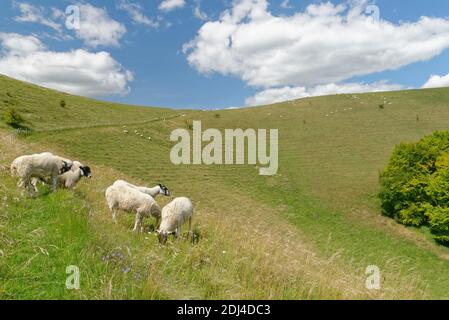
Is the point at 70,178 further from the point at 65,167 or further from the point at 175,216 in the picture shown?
the point at 175,216

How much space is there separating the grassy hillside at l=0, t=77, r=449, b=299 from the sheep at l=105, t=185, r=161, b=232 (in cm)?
50

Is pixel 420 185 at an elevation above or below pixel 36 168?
below

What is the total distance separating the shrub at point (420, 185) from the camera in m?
30.0

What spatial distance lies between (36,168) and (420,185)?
35.2 m

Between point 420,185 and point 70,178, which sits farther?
point 420,185

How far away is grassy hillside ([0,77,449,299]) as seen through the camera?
5.49 meters

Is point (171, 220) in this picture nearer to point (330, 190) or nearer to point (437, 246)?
point (437, 246)

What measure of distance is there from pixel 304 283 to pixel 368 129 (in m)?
65.5

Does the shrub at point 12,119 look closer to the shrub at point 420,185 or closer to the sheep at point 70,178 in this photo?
the sheep at point 70,178

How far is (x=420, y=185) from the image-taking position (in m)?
34.2

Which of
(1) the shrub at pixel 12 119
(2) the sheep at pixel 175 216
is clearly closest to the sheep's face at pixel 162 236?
(2) the sheep at pixel 175 216

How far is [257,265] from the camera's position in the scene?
20.9 ft

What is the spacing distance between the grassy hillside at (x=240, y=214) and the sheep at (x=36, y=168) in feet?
1.92

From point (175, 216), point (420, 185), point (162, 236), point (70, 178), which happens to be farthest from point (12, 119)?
point (420, 185)
